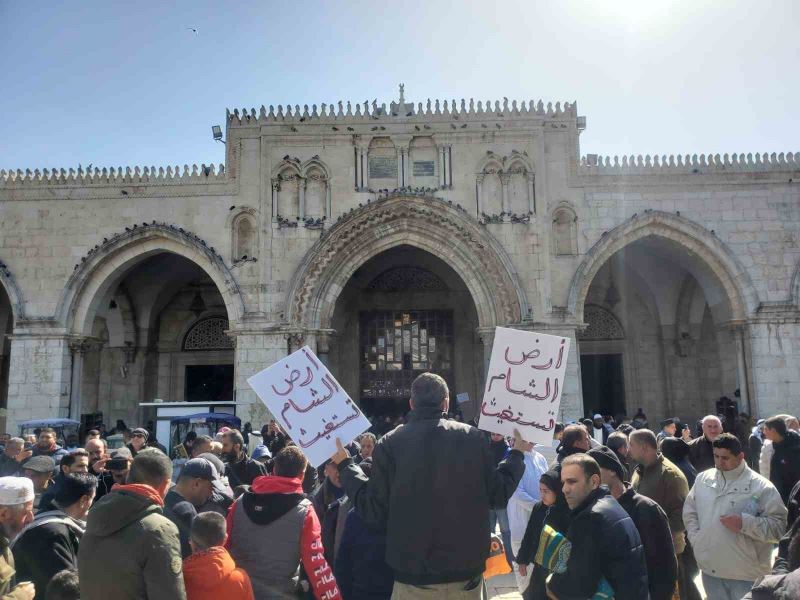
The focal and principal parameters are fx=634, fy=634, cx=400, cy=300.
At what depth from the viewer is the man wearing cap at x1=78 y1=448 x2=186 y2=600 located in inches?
105

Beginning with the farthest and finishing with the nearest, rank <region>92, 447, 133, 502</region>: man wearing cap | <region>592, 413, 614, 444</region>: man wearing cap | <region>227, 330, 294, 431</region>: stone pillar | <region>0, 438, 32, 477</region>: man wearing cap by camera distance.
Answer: <region>227, 330, 294, 431</region>: stone pillar < <region>592, 413, 614, 444</region>: man wearing cap < <region>0, 438, 32, 477</region>: man wearing cap < <region>92, 447, 133, 502</region>: man wearing cap

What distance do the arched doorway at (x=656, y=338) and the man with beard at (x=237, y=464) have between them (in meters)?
12.4

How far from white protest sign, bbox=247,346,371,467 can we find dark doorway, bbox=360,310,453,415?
1336 centimetres

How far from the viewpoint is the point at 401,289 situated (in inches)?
733

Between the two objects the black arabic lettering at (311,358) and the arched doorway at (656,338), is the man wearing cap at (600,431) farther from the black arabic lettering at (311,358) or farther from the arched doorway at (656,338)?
the black arabic lettering at (311,358)

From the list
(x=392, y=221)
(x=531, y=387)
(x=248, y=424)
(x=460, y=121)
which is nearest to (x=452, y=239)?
(x=392, y=221)

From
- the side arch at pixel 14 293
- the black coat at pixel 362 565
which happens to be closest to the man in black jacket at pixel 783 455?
the black coat at pixel 362 565

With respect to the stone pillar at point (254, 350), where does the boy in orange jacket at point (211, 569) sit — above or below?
below

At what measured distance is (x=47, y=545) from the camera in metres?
3.08

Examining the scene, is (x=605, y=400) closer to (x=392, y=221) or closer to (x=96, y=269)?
(x=392, y=221)

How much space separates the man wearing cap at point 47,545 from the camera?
3035 millimetres

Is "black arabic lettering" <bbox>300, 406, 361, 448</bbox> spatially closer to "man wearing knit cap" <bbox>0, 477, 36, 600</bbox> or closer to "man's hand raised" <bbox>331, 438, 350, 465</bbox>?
"man's hand raised" <bbox>331, 438, 350, 465</bbox>

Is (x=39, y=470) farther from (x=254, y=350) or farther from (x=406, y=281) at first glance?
(x=406, y=281)

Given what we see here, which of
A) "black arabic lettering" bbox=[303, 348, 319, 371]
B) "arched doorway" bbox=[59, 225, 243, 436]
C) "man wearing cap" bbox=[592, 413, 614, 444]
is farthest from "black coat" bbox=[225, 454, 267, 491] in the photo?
"arched doorway" bbox=[59, 225, 243, 436]
